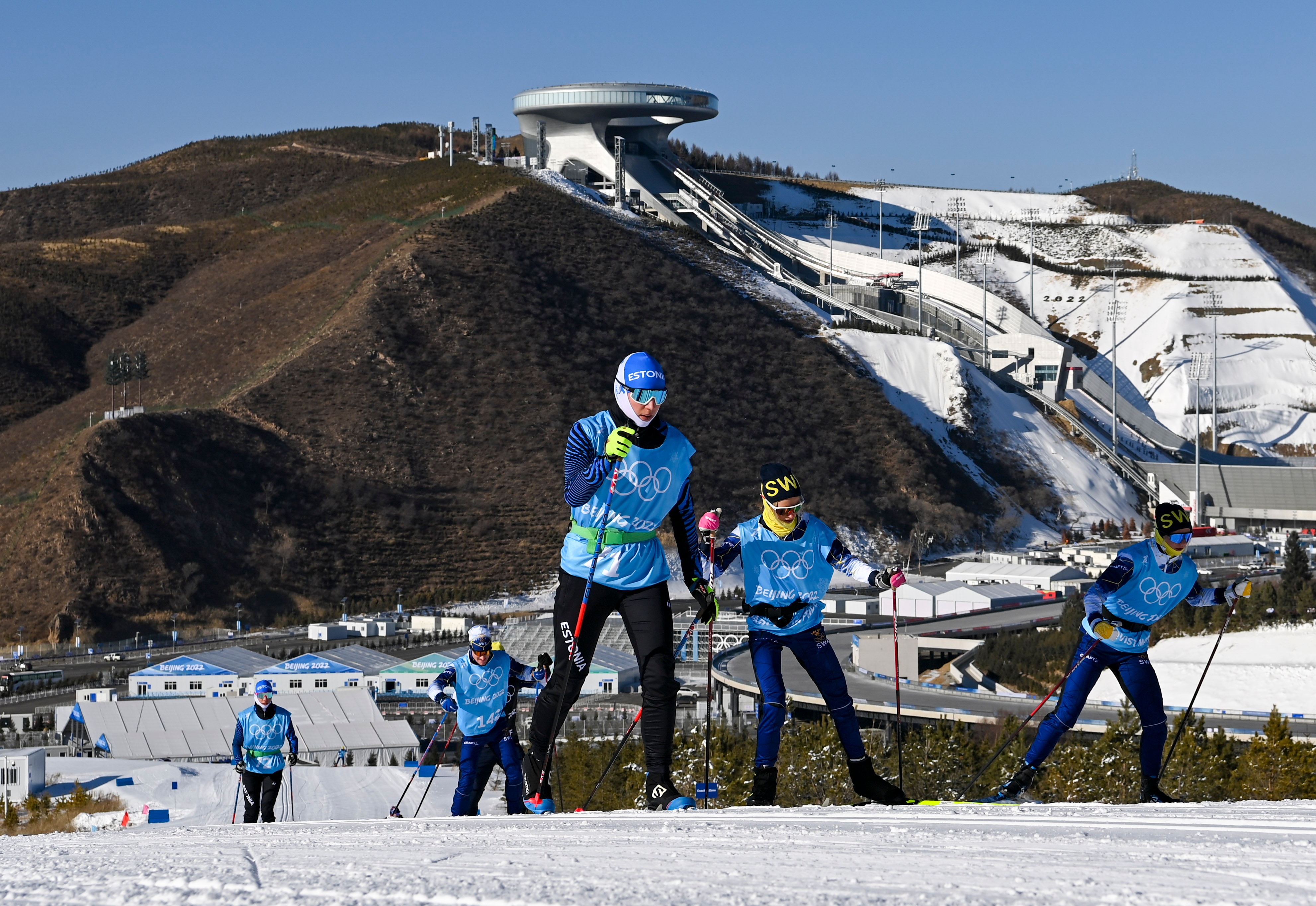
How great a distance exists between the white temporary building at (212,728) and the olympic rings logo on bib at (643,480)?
26804 millimetres

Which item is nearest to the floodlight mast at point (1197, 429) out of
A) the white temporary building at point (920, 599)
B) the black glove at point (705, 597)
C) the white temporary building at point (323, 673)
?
the white temporary building at point (920, 599)

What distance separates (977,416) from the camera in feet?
284

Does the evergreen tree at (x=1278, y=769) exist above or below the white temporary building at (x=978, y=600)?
above

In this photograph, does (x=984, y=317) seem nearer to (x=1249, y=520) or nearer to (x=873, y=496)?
(x=1249, y=520)

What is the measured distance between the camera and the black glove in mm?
8906

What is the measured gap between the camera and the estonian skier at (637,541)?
333 inches

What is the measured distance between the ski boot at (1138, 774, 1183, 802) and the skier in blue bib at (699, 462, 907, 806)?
6.77ft

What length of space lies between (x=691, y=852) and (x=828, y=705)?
4.04m

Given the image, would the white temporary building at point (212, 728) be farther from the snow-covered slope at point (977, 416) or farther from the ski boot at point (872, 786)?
the snow-covered slope at point (977, 416)

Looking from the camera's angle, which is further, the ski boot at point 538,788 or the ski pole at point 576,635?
the ski boot at point 538,788

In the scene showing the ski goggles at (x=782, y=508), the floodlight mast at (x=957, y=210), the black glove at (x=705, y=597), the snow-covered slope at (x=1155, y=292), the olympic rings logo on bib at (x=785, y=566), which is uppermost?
the floodlight mast at (x=957, y=210)

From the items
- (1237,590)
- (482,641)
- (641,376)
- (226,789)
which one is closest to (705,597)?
(641,376)

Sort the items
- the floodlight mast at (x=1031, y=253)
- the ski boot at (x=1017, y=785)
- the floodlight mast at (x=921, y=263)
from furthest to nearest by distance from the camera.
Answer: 1. the floodlight mast at (x=1031, y=253)
2. the floodlight mast at (x=921, y=263)
3. the ski boot at (x=1017, y=785)

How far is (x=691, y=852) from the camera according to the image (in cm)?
567
